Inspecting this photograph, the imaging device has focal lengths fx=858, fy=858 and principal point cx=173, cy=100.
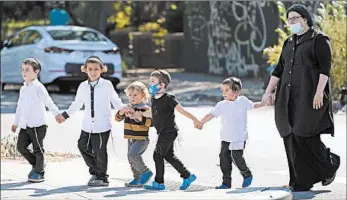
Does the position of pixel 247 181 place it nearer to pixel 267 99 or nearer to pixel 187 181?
pixel 187 181

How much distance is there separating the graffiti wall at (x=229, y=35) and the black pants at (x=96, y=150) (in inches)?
543

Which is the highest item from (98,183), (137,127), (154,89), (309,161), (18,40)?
(18,40)

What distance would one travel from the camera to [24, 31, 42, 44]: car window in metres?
19.5

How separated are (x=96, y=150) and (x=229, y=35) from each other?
16.3 meters

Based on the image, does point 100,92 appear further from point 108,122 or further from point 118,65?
point 118,65

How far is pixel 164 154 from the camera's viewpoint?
8320 mm

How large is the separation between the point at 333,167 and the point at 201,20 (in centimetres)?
1840

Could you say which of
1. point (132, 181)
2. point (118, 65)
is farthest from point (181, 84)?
point (132, 181)

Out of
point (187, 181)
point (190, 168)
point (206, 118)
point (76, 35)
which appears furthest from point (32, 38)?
point (206, 118)

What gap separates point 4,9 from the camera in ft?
102

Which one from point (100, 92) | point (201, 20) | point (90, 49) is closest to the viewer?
point (100, 92)

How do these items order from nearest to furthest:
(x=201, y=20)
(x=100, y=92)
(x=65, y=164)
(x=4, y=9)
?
(x=100, y=92)
(x=65, y=164)
(x=201, y=20)
(x=4, y=9)

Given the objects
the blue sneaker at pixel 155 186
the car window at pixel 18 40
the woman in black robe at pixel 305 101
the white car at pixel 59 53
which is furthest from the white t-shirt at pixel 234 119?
the car window at pixel 18 40

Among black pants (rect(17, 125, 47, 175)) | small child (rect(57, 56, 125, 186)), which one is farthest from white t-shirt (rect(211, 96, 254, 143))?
black pants (rect(17, 125, 47, 175))
